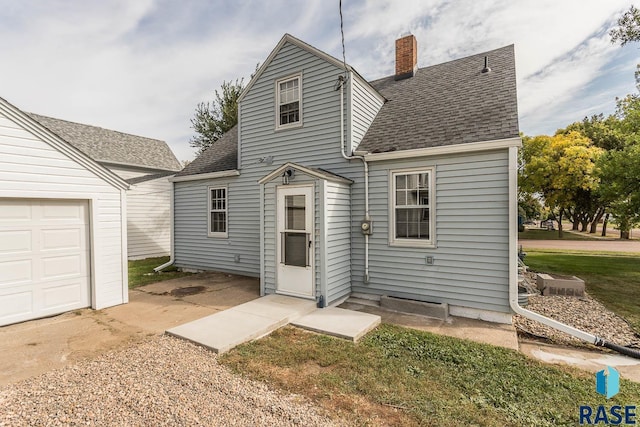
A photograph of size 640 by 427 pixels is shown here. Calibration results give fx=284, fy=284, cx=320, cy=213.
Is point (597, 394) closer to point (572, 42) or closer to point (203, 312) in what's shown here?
point (203, 312)

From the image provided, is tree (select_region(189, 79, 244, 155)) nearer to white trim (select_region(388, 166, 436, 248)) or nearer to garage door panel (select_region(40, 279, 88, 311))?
garage door panel (select_region(40, 279, 88, 311))

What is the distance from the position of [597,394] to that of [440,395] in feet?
5.65

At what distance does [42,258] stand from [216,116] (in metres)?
19.1

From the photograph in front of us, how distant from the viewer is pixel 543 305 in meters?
6.32

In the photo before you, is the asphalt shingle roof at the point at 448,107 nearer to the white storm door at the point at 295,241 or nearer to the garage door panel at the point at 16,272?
the white storm door at the point at 295,241

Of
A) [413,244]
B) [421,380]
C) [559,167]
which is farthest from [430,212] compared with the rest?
[559,167]

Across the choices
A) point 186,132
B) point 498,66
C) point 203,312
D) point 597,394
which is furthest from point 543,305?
point 186,132

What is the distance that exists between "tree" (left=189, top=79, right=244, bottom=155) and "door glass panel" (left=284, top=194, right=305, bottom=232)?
1735cm

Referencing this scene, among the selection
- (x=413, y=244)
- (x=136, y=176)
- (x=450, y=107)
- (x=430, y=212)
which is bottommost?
(x=413, y=244)

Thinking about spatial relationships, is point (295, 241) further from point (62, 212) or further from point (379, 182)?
point (62, 212)

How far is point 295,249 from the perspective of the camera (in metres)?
6.15

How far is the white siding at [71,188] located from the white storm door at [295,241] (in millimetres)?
3410

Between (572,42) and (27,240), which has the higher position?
(572,42)

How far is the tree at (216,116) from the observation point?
21.5 metres
